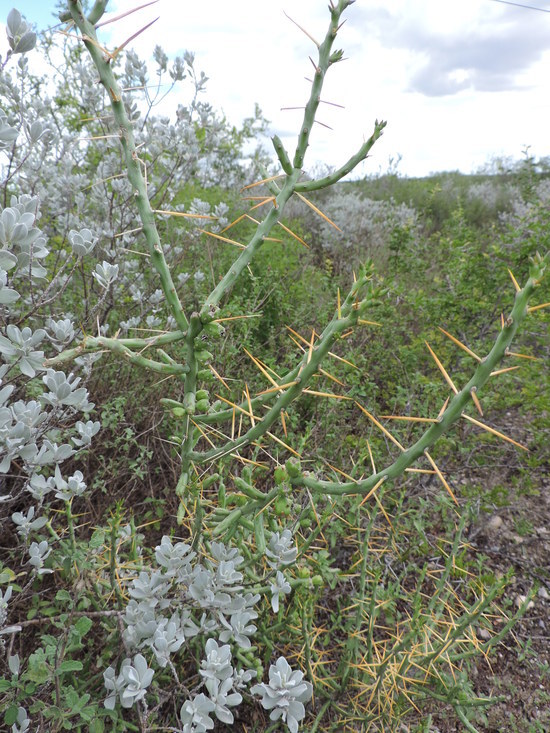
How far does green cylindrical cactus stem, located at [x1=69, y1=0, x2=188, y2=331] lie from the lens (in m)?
1.20

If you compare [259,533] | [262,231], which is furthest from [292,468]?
[262,231]

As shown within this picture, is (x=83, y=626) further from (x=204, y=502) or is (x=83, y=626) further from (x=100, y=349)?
(x=100, y=349)

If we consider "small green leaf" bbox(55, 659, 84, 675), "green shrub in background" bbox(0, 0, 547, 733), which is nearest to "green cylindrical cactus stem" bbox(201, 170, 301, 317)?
"green shrub in background" bbox(0, 0, 547, 733)

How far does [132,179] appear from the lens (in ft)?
4.33

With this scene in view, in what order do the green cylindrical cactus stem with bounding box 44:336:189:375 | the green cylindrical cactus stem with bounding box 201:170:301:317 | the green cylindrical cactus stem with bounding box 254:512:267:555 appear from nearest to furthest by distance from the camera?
1. the green cylindrical cactus stem with bounding box 44:336:189:375
2. the green cylindrical cactus stem with bounding box 201:170:301:317
3. the green cylindrical cactus stem with bounding box 254:512:267:555

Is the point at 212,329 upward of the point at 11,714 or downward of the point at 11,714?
upward

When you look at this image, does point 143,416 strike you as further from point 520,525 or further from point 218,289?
point 520,525

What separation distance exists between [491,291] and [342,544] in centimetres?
220

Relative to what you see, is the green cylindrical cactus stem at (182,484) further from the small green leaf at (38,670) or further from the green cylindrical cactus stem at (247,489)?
the small green leaf at (38,670)

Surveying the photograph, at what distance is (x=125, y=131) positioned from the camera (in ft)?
4.21

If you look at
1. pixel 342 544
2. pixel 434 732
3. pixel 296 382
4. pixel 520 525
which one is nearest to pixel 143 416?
pixel 342 544

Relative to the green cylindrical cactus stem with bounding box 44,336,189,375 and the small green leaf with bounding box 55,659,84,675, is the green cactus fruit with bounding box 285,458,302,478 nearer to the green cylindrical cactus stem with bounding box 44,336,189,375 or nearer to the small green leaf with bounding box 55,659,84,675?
the green cylindrical cactus stem with bounding box 44,336,189,375

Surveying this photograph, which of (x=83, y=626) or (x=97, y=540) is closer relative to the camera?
(x=83, y=626)

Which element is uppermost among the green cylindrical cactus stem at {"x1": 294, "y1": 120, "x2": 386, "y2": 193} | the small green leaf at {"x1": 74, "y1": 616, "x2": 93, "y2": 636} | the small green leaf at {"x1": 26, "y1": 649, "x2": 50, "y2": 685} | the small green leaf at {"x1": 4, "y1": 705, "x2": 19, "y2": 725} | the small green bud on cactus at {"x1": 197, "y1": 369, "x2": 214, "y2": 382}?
the green cylindrical cactus stem at {"x1": 294, "y1": 120, "x2": 386, "y2": 193}
